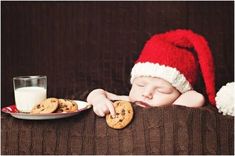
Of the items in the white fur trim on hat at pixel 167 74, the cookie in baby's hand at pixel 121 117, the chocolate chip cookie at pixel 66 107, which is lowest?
the cookie in baby's hand at pixel 121 117

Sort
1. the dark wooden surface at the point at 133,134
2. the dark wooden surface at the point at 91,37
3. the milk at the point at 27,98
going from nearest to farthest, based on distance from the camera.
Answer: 1. the dark wooden surface at the point at 133,134
2. the milk at the point at 27,98
3. the dark wooden surface at the point at 91,37

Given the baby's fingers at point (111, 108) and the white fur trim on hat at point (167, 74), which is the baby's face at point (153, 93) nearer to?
the white fur trim on hat at point (167, 74)

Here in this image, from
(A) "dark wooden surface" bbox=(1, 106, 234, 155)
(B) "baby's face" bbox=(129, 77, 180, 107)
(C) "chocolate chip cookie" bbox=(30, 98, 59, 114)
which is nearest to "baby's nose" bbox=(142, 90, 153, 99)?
(B) "baby's face" bbox=(129, 77, 180, 107)

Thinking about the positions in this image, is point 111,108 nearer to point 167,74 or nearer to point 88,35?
point 167,74

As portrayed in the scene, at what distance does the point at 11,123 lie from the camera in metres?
1.19

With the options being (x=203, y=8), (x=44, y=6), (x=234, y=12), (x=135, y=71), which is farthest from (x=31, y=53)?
(x=234, y=12)

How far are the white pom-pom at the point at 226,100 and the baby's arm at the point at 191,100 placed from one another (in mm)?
61

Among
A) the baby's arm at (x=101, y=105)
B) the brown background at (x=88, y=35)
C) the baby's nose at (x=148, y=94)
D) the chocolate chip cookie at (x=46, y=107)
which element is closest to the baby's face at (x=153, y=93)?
the baby's nose at (x=148, y=94)

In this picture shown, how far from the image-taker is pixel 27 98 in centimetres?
123

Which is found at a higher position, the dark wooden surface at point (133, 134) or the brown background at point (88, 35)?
the brown background at point (88, 35)

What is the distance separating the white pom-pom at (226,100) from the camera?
3.89ft

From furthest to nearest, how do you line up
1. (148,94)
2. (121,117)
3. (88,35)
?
(88,35), (148,94), (121,117)

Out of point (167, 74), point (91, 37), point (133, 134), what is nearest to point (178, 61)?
point (167, 74)

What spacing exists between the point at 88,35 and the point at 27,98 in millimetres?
665
